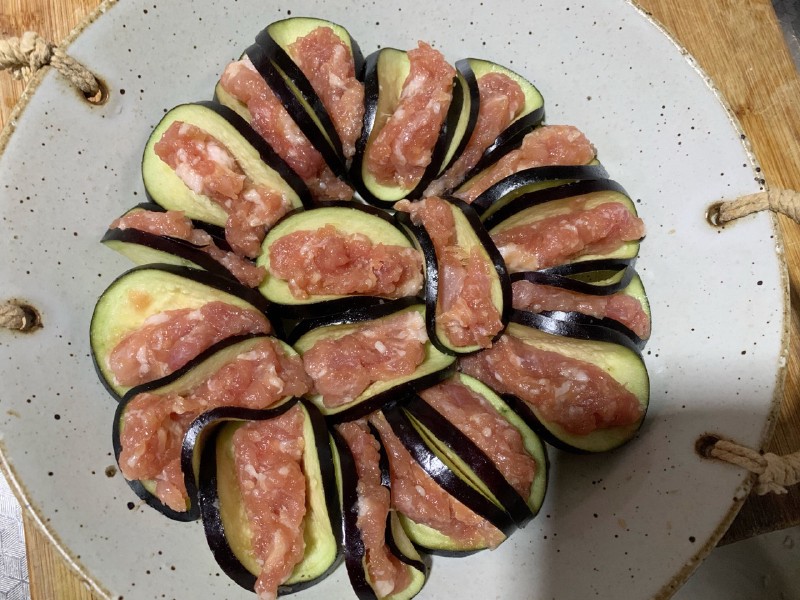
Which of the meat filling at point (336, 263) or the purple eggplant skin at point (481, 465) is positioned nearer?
the purple eggplant skin at point (481, 465)

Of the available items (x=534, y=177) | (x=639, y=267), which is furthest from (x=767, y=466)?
(x=534, y=177)

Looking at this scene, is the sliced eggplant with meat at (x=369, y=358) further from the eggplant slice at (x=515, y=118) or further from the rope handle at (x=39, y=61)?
the rope handle at (x=39, y=61)

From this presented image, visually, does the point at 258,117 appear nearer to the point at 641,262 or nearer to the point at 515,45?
the point at 515,45

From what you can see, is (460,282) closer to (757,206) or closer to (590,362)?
(590,362)

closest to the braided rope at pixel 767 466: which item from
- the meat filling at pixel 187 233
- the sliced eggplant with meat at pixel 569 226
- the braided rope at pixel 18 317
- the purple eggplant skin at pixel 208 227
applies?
the sliced eggplant with meat at pixel 569 226

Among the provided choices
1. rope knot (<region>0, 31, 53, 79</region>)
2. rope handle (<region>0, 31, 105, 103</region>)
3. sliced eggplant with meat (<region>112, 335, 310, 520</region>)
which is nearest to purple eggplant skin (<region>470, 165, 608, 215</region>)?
sliced eggplant with meat (<region>112, 335, 310, 520</region>)
